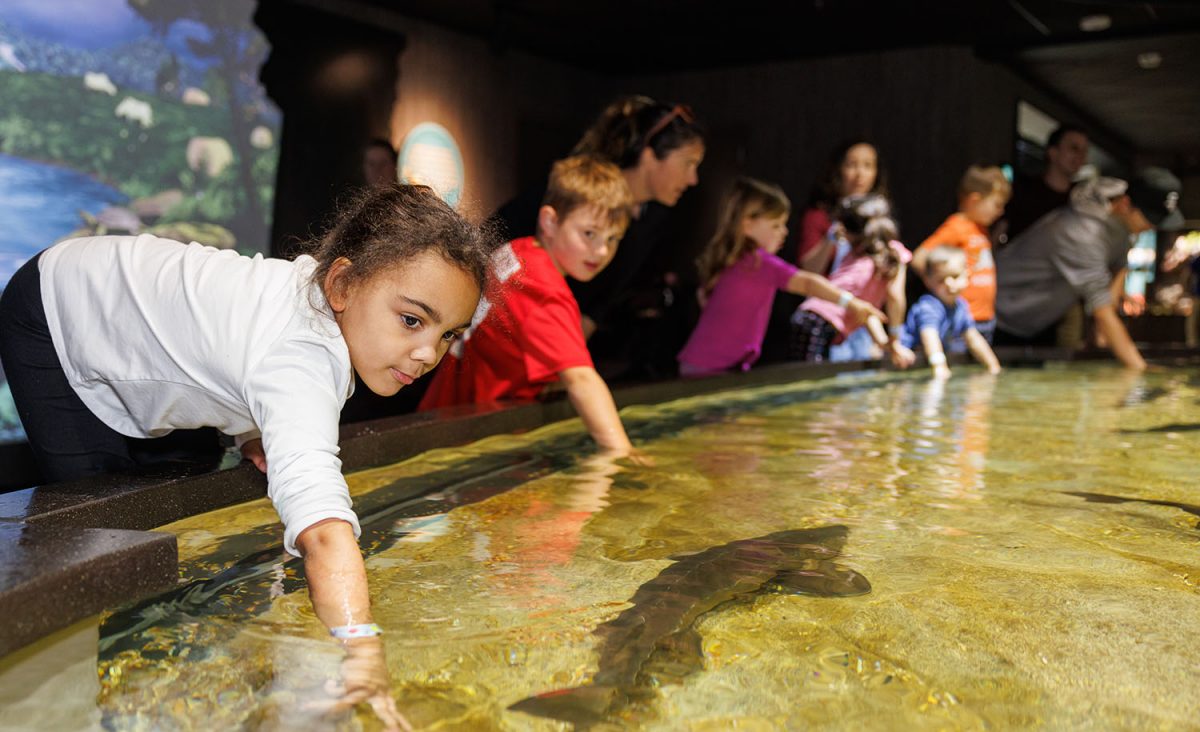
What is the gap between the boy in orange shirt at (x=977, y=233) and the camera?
277 inches

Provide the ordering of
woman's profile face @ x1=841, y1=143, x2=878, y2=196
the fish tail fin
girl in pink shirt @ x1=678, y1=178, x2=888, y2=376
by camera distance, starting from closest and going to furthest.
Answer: the fish tail fin → girl in pink shirt @ x1=678, y1=178, x2=888, y2=376 → woman's profile face @ x1=841, y1=143, x2=878, y2=196

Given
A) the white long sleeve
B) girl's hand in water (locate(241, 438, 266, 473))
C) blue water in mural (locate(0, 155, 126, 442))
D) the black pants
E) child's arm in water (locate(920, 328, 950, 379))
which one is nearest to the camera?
the white long sleeve

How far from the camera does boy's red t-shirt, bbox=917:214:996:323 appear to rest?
7.03 metres

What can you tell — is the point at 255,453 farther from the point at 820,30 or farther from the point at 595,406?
the point at 820,30

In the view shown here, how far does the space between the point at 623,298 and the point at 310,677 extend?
5661mm

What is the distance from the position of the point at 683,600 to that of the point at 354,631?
1.78ft

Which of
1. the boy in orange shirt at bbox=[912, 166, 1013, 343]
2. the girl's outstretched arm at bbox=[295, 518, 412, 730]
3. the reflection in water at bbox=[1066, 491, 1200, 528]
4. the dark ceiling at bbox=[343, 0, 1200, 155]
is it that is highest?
the dark ceiling at bbox=[343, 0, 1200, 155]

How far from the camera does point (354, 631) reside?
153 centimetres

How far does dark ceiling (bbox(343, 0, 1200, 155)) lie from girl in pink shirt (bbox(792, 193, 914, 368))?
3.01 meters

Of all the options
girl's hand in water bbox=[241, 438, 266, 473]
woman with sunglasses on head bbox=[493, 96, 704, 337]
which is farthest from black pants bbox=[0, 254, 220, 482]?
woman with sunglasses on head bbox=[493, 96, 704, 337]

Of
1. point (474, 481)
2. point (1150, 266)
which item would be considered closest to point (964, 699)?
point (474, 481)

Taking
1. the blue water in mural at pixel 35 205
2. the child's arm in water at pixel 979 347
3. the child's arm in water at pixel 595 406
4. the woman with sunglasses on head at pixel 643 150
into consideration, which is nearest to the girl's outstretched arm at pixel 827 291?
the woman with sunglasses on head at pixel 643 150

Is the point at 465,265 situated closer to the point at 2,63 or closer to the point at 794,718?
the point at 794,718

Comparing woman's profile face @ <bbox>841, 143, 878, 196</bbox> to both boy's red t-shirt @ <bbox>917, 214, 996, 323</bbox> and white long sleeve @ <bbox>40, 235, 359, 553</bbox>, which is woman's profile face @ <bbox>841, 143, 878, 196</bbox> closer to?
boy's red t-shirt @ <bbox>917, 214, 996, 323</bbox>
